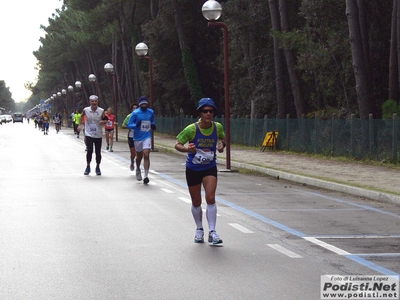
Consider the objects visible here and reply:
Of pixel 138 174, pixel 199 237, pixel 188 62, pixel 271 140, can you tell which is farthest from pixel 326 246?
pixel 188 62

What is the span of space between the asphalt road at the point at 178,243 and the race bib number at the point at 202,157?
0.96m

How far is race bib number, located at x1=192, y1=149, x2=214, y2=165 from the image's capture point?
10391mm

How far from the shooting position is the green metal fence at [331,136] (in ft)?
83.0

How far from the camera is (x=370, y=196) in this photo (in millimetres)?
15898

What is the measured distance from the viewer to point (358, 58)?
→ 92.2 ft

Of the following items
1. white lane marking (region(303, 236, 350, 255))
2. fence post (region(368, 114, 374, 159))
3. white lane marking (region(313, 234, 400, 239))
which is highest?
fence post (region(368, 114, 374, 159))

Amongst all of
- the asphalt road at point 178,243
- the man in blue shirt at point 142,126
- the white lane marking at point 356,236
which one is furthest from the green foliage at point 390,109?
the white lane marking at point 356,236

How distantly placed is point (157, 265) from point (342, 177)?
458 inches

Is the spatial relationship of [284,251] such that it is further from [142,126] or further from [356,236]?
[142,126]

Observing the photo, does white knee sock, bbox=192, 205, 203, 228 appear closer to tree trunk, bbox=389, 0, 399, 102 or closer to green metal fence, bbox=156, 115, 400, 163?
green metal fence, bbox=156, 115, 400, 163

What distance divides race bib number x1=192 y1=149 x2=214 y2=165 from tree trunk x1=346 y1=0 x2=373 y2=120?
18.2 metres

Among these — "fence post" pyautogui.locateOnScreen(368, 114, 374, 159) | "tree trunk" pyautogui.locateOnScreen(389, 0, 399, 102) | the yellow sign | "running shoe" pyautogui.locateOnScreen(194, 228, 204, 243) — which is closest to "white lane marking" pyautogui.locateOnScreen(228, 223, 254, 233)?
"running shoe" pyautogui.locateOnScreen(194, 228, 204, 243)

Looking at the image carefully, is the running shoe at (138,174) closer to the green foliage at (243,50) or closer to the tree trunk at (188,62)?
the green foliage at (243,50)

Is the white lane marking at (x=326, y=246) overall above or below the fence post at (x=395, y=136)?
A: below
